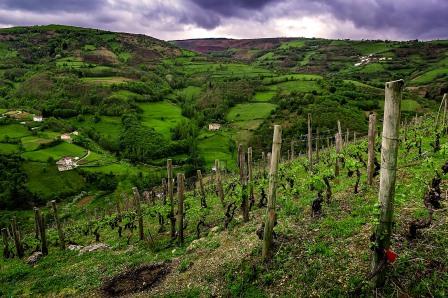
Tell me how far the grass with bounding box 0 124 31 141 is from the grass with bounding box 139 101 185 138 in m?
32.0

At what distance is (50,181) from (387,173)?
7673 centimetres

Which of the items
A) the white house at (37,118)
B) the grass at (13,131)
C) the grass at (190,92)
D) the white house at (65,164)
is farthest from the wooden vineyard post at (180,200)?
the grass at (190,92)

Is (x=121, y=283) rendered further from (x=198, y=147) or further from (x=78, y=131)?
(x=78, y=131)

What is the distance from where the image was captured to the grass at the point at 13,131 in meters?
89.2

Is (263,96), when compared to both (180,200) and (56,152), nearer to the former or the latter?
(56,152)

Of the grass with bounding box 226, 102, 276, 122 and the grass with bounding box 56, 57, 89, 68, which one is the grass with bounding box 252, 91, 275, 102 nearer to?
the grass with bounding box 226, 102, 276, 122

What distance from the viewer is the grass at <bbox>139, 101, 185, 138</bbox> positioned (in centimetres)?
10922

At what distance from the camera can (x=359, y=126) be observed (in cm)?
9344

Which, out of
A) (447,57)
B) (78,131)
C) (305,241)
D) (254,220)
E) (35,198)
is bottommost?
(35,198)

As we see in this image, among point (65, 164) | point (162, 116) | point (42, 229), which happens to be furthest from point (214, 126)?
point (42, 229)

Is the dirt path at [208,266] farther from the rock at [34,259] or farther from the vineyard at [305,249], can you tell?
the rock at [34,259]

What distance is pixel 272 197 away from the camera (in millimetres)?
11133

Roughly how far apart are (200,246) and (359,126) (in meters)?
86.0

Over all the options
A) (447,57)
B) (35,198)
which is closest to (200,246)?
(35,198)
